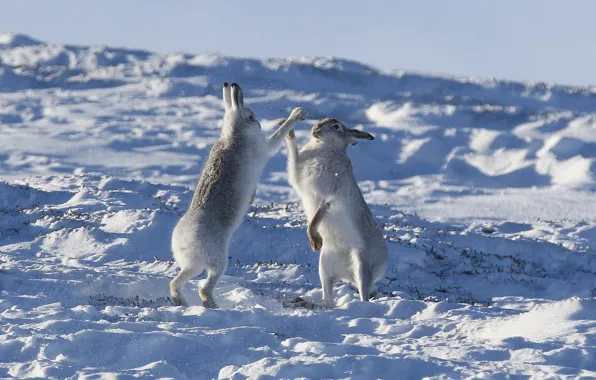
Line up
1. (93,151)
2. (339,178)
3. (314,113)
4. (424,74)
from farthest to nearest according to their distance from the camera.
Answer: (424,74)
(314,113)
(93,151)
(339,178)

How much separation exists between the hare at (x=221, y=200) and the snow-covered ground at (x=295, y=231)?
511 mm

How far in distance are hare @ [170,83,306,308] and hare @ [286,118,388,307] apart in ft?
1.66

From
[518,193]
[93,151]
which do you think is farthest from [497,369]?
[93,151]

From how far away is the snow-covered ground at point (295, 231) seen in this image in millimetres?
6230

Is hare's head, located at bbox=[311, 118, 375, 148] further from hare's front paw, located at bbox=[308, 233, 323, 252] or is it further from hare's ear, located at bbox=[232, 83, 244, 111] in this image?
hare's front paw, located at bbox=[308, 233, 323, 252]

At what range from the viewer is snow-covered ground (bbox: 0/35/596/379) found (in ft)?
20.4

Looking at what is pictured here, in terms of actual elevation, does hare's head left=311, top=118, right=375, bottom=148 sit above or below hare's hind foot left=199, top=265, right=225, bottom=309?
above

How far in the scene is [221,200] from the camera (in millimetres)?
8672

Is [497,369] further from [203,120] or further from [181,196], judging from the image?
[203,120]

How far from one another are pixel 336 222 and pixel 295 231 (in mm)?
5161

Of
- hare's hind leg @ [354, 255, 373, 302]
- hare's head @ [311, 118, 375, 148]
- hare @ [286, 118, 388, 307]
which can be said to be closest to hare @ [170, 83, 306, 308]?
hare's head @ [311, 118, 375, 148]

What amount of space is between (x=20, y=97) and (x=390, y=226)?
97.3 feet

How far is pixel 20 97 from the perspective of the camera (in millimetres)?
42031

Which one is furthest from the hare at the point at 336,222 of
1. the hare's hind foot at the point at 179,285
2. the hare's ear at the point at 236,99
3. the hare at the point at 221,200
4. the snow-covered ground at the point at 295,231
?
the hare's hind foot at the point at 179,285
